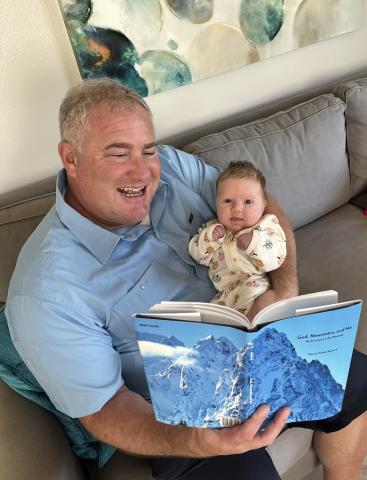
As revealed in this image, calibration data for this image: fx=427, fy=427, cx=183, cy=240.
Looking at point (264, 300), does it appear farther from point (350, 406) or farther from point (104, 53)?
point (104, 53)

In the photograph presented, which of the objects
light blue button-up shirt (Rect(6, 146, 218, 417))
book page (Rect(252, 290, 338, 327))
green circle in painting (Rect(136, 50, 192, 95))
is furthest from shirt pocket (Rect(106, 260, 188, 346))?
green circle in painting (Rect(136, 50, 192, 95))

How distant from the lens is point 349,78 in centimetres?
208

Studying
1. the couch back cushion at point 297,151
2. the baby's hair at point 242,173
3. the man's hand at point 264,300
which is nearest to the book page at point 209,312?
the man's hand at point 264,300

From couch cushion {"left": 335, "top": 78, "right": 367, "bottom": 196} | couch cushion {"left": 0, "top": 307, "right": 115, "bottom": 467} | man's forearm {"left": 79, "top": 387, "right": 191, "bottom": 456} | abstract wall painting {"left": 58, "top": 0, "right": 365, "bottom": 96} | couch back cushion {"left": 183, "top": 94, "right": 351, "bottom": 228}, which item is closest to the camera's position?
man's forearm {"left": 79, "top": 387, "right": 191, "bottom": 456}

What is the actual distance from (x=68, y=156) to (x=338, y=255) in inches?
43.0

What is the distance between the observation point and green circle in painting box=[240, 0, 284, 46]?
5.61ft

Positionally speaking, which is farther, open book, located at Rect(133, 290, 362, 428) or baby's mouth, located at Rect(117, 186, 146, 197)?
baby's mouth, located at Rect(117, 186, 146, 197)

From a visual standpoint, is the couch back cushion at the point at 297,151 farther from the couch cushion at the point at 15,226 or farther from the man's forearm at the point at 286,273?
the couch cushion at the point at 15,226

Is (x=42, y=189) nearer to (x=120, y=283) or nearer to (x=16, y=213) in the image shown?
(x=16, y=213)

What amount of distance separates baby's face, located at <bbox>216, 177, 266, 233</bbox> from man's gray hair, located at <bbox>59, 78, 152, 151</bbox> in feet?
1.19

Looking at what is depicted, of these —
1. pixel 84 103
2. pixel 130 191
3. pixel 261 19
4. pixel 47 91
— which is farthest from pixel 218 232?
pixel 261 19

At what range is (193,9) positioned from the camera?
62.0 inches

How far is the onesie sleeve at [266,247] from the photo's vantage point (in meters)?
1.24

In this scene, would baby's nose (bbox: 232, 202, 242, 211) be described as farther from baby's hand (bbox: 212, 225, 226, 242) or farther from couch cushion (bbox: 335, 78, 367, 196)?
couch cushion (bbox: 335, 78, 367, 196)
